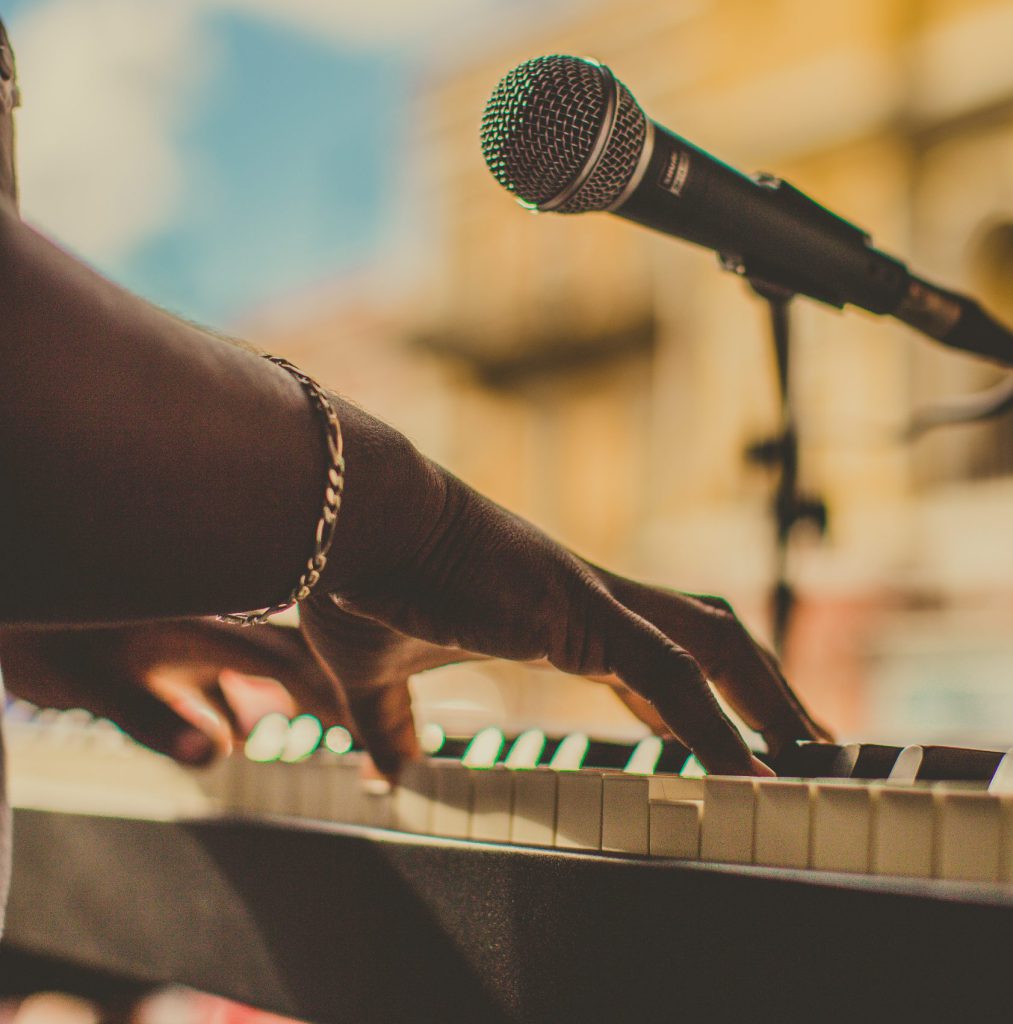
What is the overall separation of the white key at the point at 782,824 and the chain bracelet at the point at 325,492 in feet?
0.88

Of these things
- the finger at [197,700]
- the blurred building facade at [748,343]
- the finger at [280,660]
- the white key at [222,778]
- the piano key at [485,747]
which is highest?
the blurred building facade at [748,343]

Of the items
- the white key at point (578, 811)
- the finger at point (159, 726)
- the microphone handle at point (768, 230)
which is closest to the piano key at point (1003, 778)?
the white key at point (578, 811)

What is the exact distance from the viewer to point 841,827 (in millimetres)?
546

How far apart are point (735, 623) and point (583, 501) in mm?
7756

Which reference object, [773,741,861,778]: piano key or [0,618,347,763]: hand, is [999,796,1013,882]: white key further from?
[0,618,347,763]: hand

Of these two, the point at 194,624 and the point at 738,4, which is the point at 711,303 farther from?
the point at 194,624

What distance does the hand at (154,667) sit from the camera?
3.24 feet

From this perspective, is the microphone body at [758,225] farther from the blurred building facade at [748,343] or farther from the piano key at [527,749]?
the blurred building facade at [748,343]

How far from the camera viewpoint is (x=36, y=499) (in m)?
0.49

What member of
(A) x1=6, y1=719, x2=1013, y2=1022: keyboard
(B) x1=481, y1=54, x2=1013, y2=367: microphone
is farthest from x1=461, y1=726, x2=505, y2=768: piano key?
(B) x1=481, y1=54, x2=1013, y2=367: microphone

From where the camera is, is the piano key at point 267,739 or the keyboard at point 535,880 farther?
the piano key at point 267,739

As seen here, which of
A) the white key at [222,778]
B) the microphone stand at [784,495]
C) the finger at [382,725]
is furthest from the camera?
the microphone stand at [784,495]

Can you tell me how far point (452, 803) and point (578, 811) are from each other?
119 millimetres

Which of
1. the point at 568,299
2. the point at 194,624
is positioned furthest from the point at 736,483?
the point at 194,624
